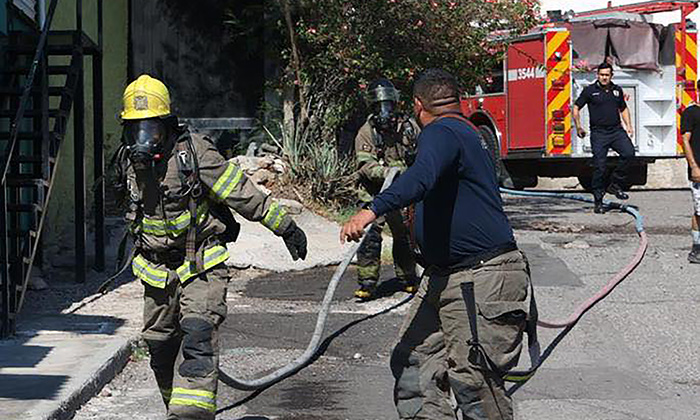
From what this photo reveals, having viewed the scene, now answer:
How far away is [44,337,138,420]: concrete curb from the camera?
256 inches

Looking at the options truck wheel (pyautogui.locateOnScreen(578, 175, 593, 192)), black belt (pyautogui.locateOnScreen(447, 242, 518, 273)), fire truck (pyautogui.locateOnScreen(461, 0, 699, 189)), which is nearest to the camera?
black belt (pyautogui.locateOnScreen(447, 242, 518, 273))

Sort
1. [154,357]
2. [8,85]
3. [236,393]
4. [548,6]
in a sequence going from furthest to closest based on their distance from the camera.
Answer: [548,6], [8,85], [236,393], [154,357]

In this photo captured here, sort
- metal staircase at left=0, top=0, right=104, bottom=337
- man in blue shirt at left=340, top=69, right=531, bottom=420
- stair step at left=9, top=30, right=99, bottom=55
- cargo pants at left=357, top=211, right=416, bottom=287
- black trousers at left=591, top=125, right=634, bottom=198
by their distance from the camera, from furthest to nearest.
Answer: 1. black trousers at left=591, top=125, right=634, bottom=198
2. stair step at left=9, top=30, right=99, bottom=55
3. cargo pants at left=357, top=211, right=416, bottom=287
4. metal staircase at left=0, top=0, right=104, bottom=337
5. man in blue shirt at left=340, top=69, right=531, bottom=420

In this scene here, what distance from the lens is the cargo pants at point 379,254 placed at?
10.5m

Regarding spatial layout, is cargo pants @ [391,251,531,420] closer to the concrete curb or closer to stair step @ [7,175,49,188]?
the concrete curb

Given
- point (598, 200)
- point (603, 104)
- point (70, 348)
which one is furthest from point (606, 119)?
point (70, 348)

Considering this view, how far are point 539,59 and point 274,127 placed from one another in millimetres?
4873

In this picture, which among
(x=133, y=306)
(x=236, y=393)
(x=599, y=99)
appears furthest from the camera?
(x=599, y=99)

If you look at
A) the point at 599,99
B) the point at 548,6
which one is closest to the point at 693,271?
the point at 599,99

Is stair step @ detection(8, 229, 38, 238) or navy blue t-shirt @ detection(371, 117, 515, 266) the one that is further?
stair step @ detection(8, 229, 38, 238)

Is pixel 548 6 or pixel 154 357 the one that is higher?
pixel 548 6

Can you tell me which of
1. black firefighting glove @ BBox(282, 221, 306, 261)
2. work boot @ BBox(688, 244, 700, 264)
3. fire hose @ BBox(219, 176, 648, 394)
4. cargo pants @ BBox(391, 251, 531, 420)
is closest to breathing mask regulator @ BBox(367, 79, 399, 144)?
fire hose @ BBox(219, 176, 648, 394)

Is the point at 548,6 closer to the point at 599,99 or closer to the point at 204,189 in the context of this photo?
the point at 599,99

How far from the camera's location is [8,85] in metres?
11.5
